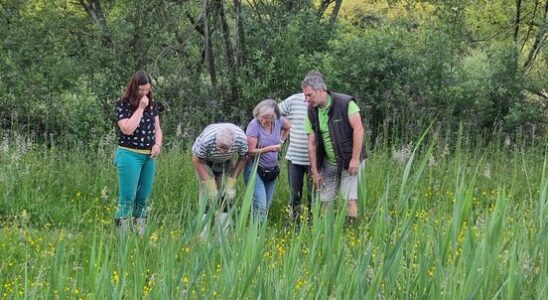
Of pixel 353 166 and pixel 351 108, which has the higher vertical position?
pixel 351 108

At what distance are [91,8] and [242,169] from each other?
1083cm

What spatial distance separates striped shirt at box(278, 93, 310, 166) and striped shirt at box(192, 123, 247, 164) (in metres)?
0.91

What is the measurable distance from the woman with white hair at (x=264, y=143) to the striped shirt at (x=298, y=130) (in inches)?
9.1

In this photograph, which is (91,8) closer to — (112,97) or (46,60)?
(46,60)

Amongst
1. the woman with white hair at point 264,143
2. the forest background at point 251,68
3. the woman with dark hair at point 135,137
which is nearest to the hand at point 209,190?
the woman with white hair at point 264,143

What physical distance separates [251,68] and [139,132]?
5.49 meters

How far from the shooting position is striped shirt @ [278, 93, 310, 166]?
6832 mm

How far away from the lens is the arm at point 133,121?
20.5ft

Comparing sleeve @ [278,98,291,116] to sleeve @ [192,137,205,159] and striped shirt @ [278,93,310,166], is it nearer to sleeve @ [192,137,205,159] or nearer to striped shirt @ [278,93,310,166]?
striped shirt @ [278,93,310,166]

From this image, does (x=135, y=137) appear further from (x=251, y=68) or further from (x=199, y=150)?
(x=251, y=68)

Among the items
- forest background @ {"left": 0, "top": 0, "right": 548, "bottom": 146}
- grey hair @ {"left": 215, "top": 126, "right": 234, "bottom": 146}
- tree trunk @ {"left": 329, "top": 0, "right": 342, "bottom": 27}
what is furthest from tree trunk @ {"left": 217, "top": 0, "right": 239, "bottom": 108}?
grey hair @ {"left": 215, "top": 126, "right": 234, "bottom": 146}

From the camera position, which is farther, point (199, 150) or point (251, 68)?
point (251, 68)

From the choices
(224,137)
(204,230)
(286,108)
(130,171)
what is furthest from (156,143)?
(204,230)

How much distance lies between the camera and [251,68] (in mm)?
11703
